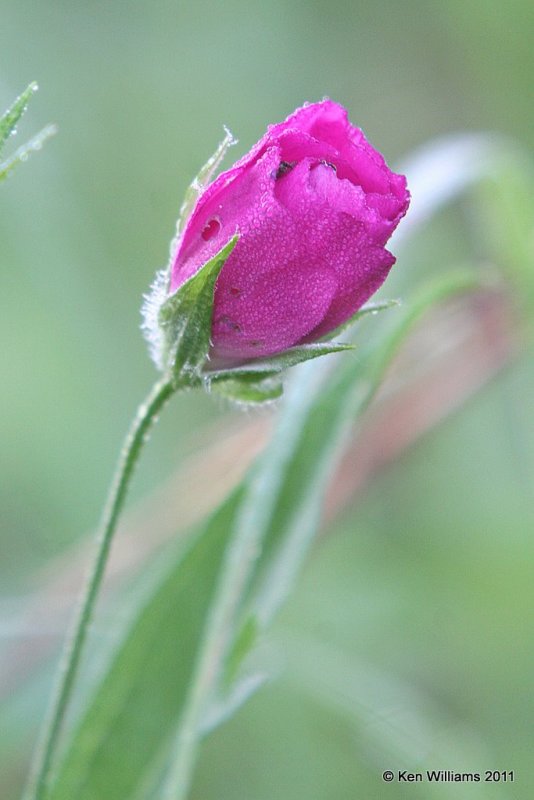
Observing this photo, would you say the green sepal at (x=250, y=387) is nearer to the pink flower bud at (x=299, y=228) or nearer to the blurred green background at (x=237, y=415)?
the pink flower bud at (x=299, y=228)

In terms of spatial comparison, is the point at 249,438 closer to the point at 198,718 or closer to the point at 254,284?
the point at 198,718

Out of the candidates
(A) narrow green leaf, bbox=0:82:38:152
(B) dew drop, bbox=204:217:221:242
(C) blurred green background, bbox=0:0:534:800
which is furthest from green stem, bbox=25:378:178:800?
(C) blurred green background, bbox=0:0:534:800

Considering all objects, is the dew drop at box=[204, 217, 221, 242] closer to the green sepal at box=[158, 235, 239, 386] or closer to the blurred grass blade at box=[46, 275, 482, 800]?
the green sepal at box=[158, 235, 239, 386]

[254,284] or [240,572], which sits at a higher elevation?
[254,284]

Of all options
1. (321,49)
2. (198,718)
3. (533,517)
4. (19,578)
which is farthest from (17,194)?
(198,718)

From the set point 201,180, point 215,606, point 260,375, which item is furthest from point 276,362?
point 215,606

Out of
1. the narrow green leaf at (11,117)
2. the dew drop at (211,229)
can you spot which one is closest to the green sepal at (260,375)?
the dew drop at (211,229)
